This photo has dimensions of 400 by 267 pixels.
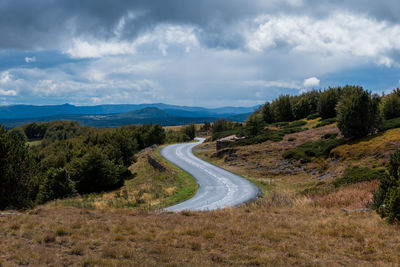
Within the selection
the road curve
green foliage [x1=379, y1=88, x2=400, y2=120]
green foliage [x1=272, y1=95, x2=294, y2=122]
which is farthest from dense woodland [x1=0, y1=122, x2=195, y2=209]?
green foliage [x1=272, y1=95, x2=294, y2=122]

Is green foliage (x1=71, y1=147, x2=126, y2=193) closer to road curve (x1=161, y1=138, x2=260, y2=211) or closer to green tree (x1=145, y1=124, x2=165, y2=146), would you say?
road curve (x1=161, y1=138, x2=260, y2=211)

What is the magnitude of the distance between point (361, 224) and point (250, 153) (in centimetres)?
3395

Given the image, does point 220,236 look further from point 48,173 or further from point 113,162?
point 113,162

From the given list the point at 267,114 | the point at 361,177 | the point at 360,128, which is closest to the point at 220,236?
the point at 361,177

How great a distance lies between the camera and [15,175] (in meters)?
21.4

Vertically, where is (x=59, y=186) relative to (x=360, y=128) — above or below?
below

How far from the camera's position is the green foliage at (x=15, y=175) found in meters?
20.9

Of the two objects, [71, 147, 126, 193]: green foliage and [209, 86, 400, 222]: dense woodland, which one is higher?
[209, 86, 400, 222]: dense woodland

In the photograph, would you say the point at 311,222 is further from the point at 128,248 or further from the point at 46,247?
the point at 46,247

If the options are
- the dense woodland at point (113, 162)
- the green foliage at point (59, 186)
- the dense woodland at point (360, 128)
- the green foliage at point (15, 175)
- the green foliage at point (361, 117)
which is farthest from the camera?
the green foliage at point (361, 117)

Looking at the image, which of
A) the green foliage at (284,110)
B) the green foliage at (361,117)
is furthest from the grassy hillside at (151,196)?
the green foliage at (284,110)

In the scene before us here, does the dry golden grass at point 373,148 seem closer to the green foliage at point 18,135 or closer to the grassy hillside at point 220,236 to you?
the grassy hillside at point 220,236

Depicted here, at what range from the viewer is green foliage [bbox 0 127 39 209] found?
20.9 meters

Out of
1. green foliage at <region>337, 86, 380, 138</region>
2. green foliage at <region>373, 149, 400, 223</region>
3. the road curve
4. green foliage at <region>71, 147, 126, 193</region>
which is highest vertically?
green foliage at <region>337, 86, 380, 138</region>
